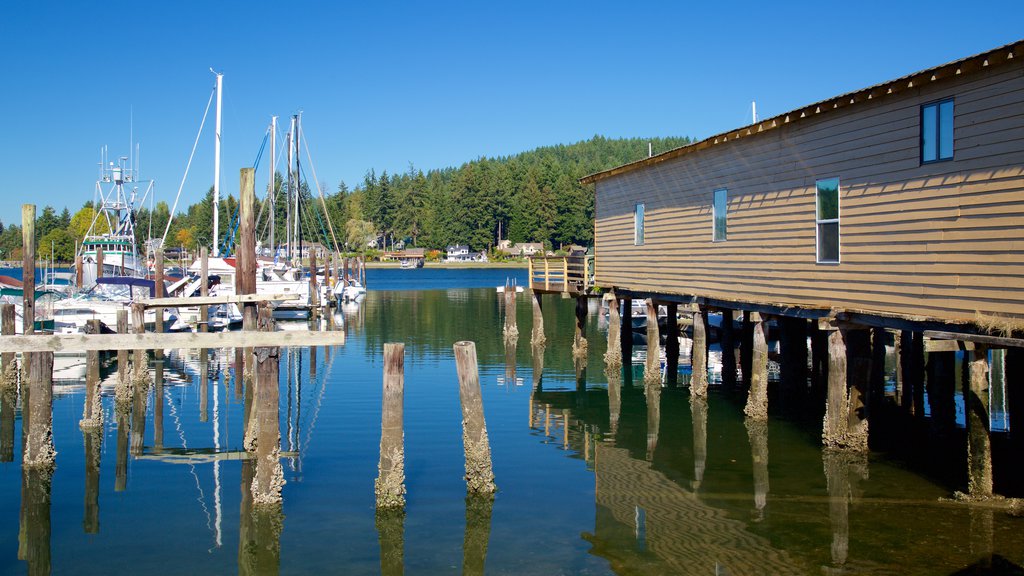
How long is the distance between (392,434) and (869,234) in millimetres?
9978

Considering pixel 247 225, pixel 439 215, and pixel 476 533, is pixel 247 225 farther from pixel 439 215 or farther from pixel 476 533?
pixel 439 215

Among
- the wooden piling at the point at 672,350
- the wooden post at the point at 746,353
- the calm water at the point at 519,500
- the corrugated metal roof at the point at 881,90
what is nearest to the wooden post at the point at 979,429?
the calm water at the point at 519,500

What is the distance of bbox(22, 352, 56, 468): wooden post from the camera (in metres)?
14.6

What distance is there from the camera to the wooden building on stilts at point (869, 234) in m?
13.3

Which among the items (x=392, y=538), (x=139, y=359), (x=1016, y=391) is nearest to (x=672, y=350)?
(x=1016, y=391)

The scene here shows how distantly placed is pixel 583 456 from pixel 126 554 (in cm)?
909

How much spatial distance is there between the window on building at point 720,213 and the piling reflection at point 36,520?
1623 cm

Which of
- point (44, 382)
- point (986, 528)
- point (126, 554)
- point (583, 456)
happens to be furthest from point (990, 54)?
point (44, 382)

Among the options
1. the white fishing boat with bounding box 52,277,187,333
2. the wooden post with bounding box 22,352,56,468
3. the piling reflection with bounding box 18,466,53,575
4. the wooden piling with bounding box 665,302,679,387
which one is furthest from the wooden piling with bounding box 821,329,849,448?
the white fishing boat with bounding box 52,277,187,333

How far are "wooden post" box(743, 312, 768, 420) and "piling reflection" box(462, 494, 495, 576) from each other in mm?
8262

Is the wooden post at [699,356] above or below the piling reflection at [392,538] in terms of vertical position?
above

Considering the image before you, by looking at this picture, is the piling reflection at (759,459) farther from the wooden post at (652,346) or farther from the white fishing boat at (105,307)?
the white fishing boat at (105,307)

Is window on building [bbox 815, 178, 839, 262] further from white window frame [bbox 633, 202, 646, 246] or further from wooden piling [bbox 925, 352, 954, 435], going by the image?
white window frame [bbox 633, 202, 646, 246]

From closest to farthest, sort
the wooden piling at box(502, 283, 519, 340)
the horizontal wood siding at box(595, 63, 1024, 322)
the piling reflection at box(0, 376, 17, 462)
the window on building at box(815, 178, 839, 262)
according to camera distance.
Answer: the horizontal wood siding at box(595, 63, 1024, 322) < the window on building at box(815, 178, 839, 262) < the piling reflection at box(0, 376, 17, 462) < the wooden piling at box(502, 283, 519, 340)
